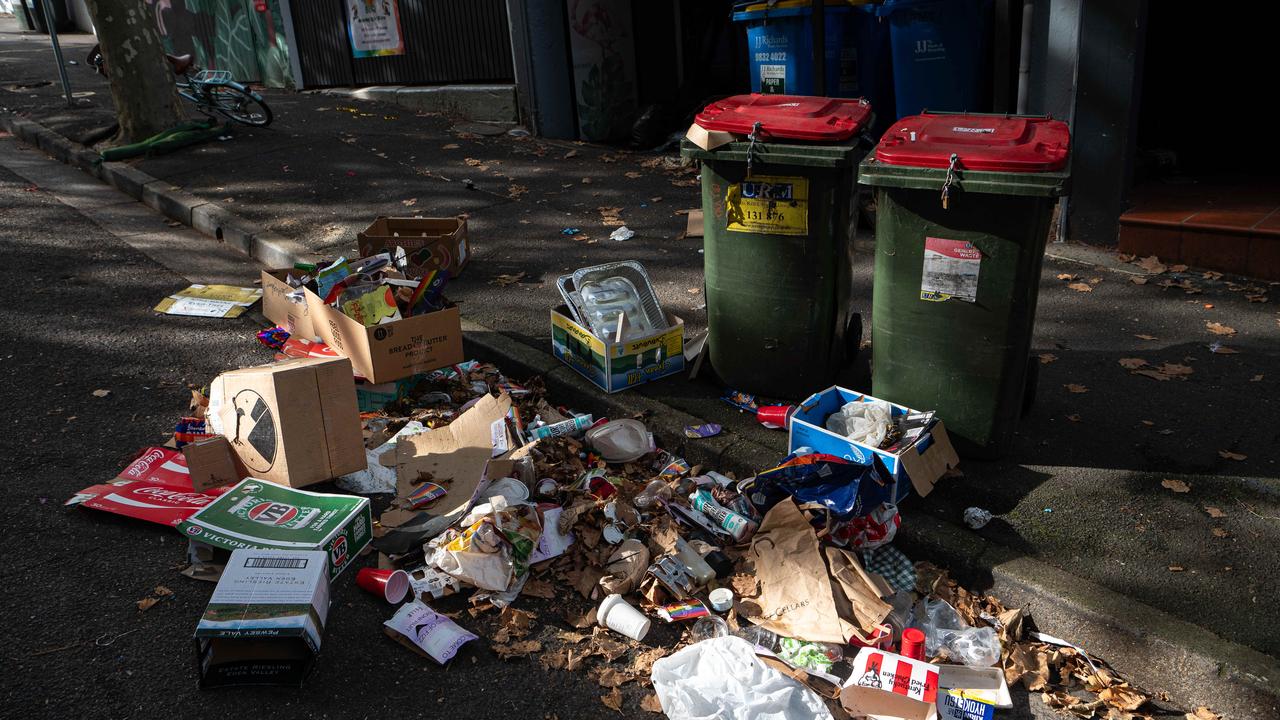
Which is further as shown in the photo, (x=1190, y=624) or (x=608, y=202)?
(x=608, y=202)

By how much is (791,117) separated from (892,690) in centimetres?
233

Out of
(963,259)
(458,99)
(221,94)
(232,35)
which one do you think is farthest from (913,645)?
(232,35)

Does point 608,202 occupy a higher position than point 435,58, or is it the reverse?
point 435,58

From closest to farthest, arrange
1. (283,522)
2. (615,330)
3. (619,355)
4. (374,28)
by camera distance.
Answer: (283,522), (619,355), (615,330), (374,28)

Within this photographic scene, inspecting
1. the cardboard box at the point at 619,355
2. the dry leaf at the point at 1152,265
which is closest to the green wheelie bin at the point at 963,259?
the cardboard box at the point at 619,355

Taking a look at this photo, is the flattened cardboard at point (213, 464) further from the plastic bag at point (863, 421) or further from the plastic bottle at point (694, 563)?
the plastic bag at point (863, 421)

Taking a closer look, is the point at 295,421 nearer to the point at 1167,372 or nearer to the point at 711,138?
the point at 711,138

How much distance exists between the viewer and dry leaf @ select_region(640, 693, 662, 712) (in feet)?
8.91

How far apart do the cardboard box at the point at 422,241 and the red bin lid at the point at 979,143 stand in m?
2.78

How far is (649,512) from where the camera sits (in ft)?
11.7

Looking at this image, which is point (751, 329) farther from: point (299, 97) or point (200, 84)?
point (299, 97)

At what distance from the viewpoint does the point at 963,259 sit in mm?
3436

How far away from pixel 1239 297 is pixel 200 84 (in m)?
10.4

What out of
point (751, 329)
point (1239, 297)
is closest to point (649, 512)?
point (751, 329)
